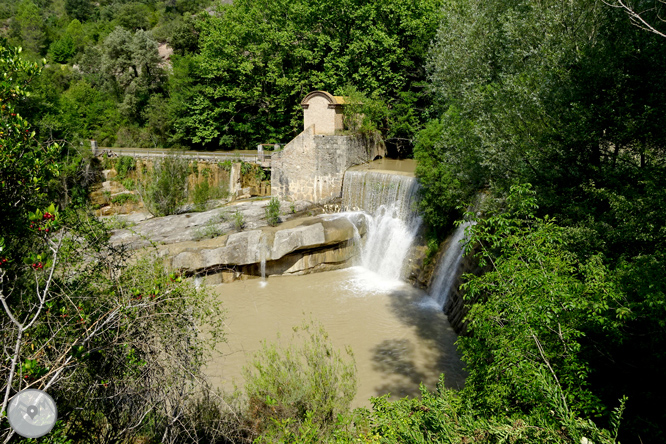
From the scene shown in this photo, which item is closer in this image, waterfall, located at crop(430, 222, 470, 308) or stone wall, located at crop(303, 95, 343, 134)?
waterfall, located at crop(430, 222, 470, 308)

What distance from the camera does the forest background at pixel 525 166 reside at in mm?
4469

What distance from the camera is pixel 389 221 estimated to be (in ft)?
54.6

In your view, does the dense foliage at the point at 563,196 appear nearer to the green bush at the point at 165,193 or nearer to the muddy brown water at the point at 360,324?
the muddy brown water at the point at 360,324

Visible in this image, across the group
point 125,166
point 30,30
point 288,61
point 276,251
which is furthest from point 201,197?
point 30,30

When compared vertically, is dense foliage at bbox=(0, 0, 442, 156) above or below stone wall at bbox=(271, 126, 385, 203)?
above

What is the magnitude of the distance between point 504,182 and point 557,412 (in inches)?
268

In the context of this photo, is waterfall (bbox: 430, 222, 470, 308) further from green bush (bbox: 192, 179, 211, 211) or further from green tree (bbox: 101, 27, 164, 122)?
green tree (bbox: 101, 27, 164, 122)

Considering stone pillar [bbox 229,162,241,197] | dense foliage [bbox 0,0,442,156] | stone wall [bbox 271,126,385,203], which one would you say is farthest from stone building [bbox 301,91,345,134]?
stone pillar [bbox 229,162,241,197]

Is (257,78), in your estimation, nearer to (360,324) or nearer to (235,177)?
(235,177)

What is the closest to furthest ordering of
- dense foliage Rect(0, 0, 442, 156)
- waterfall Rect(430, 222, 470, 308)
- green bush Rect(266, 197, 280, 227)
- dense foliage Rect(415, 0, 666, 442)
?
dense foliage Rect(415, 0, 666, 442), waterfall Rect(430, 222, 470, 308), green bush Rect(266, 197, 280, 227), dense foliage Rect(0, 0, 442, 156)

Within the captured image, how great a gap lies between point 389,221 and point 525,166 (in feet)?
26.0

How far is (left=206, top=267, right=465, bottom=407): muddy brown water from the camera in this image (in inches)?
379

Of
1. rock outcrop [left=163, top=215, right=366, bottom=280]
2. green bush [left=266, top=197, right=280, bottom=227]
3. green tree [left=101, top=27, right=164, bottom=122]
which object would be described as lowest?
rock outcrop [left=163, top=215, right=366, bottom=280]

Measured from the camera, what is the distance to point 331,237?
15.9 metres
